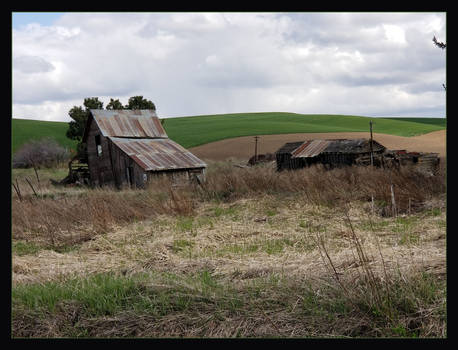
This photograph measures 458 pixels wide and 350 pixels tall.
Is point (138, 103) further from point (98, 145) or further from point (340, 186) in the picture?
point (340, 186)

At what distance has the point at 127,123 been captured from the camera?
1377 inches

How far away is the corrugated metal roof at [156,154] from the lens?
99.6ft

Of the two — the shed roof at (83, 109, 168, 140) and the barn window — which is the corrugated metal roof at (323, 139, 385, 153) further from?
the barn window

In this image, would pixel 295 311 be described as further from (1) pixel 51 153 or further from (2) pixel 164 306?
(1) pixel 51 153

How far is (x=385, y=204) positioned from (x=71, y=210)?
908 centimetres

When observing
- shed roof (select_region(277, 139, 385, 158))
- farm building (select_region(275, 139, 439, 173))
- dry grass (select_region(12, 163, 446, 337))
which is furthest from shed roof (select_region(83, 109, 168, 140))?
dry grass (select_region(12, 163, 446, 337))

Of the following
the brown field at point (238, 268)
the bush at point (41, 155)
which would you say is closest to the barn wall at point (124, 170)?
the brown field at point (238, 268)

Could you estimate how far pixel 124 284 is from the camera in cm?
607

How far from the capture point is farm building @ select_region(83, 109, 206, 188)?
1209 inches

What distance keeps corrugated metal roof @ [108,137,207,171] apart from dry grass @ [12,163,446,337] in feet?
52.8

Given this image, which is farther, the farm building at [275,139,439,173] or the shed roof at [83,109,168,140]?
the shed roof at [83,109,168,140]

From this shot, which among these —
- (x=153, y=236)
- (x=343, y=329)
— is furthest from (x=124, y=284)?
(x=153, y=236)

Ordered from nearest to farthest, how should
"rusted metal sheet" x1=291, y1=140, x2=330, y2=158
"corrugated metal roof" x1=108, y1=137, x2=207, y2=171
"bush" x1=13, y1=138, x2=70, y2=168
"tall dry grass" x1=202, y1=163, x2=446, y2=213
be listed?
"tall dry grass" x1=202, y1=163, x2=446, y2=213 → "corrugated metal roof" x1=108, y1=137, x2=207, y2=171 → "rusted metal sheet" x1=291, y1=140, x2=330, y2=158 → "bush" x1=13, y1=138, x2=70, y2=168

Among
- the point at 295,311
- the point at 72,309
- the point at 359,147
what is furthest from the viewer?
the point at 359,147
